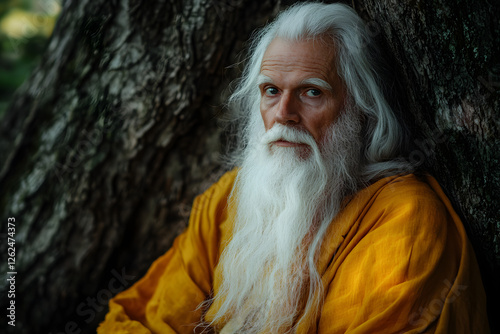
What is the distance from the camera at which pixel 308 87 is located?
2.04m

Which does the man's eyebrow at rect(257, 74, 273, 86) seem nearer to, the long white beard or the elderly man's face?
the elderly man's face

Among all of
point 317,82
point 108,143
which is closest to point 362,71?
point 317,82

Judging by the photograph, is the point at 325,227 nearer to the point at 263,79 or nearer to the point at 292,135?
the point at 292,135

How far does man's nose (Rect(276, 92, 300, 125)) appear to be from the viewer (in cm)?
201

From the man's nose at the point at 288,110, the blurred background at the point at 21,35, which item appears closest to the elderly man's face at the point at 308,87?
the man's nose at the point at 288,110

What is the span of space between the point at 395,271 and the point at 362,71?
0.94 metres

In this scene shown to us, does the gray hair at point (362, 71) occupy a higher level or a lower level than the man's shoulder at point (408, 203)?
higher

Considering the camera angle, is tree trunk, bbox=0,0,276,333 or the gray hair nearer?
the gray hair

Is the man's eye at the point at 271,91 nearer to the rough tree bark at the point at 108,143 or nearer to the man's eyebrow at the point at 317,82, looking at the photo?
the man's eyebrow at the point at 317,82

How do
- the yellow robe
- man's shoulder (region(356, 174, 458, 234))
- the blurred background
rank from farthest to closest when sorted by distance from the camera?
1. the blurred background
2. man's shoulder (region(356, 174, 458, 234))
3. the yellow robe

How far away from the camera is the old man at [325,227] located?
66.1 inches

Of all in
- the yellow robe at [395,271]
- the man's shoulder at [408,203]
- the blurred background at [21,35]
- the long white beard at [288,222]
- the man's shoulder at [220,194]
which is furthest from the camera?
the blurred background at [21,35]

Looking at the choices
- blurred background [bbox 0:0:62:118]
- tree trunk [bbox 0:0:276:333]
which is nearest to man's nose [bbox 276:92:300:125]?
tree trunk [bbox 0:0:276:333]

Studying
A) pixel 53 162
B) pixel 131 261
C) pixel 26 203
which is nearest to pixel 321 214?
pixel 131 261
